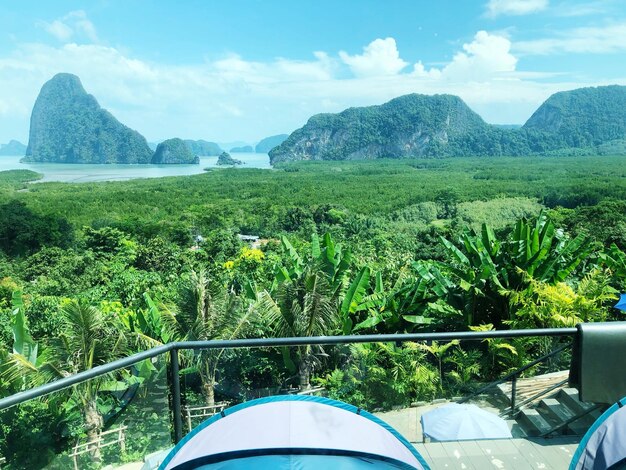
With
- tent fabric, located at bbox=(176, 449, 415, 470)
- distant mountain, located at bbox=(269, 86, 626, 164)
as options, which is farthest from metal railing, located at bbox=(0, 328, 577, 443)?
distant mountain, located at bbox=(269, 86, 626, 164)

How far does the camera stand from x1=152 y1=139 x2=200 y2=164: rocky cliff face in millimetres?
190000

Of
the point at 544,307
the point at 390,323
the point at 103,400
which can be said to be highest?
the point at 103,400

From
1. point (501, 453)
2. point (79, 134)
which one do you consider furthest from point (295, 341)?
point (79, 134)

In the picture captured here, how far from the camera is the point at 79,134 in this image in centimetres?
19225

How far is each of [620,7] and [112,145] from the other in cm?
17046

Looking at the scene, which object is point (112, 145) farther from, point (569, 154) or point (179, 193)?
point (569, 154)

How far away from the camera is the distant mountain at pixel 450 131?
466 feet

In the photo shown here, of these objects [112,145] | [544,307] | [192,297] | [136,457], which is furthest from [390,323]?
[112,145]

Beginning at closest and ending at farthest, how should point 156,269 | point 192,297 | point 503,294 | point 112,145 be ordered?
point 503,294, point 192,297, point 156,269, point 112,145

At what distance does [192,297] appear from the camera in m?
8.18

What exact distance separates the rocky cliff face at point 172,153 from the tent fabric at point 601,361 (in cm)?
19673

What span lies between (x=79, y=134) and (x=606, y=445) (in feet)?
701

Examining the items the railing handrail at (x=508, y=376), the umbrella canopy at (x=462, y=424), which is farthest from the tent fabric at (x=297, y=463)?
the railing handrail at (x=508, y=376)

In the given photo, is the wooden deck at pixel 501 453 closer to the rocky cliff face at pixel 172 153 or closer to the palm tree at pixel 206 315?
the palm tree at pixel 206 315
